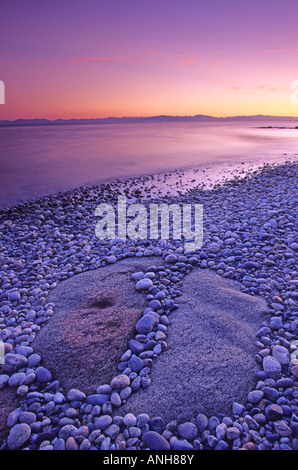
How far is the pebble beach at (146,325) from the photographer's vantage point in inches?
77.0

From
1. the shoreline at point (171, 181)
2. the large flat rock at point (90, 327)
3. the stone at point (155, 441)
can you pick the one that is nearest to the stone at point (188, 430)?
the stone at point (155, 441)

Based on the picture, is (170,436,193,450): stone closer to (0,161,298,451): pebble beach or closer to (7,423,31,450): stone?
(0,161,298,451): pebble beach

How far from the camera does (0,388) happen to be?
237cm

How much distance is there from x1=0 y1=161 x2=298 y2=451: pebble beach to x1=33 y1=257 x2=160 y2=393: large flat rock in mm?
79

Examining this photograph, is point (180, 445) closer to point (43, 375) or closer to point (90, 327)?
point (43, 375)

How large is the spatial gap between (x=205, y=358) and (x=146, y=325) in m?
0.64

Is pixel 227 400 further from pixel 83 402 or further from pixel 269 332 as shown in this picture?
pixel 83 402

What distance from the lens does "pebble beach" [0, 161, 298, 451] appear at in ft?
6.42

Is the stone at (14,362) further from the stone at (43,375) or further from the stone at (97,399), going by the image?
the stone at (97,399)

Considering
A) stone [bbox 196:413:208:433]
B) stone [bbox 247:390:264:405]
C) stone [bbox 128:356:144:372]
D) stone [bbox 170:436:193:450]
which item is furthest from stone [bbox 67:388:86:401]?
stone [bbox 247:390:264:405]

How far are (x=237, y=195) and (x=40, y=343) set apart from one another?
667 centimetres

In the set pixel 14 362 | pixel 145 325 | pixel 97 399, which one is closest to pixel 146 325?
pixel 145 325

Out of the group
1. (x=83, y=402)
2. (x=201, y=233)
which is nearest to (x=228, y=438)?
(x=83, y=402)
